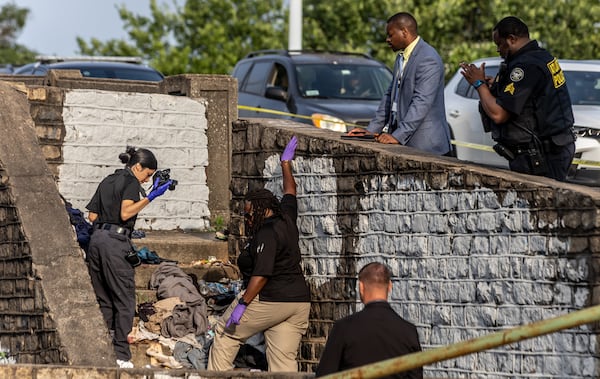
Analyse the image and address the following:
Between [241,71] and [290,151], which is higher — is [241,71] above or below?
above

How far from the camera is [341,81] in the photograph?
17.8 m

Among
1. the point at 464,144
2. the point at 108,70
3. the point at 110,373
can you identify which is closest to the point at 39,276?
the point at 110,373

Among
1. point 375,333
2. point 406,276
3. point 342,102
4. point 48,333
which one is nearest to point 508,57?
point 406,276

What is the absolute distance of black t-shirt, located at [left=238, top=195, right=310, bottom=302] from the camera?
33.0ft

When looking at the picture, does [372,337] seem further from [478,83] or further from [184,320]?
[184,320]

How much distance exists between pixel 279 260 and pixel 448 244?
1.31m

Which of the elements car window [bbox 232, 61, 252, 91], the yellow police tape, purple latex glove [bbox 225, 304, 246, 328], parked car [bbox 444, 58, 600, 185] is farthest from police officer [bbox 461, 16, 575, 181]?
car window [bbox 232, 61, 252, 91]

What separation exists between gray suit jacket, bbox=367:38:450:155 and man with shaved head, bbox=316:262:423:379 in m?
3.53

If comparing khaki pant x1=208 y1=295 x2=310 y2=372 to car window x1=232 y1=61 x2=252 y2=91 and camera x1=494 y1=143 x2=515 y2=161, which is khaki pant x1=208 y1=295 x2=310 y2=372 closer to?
camera x1=494 y1=143 x2=515 y2=161

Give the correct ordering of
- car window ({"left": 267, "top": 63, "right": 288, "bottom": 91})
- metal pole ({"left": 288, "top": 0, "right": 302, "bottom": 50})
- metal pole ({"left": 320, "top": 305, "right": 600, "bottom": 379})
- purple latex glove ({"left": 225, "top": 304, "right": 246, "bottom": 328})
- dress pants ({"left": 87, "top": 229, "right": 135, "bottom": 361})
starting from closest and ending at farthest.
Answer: metal pole ({"left": 320, "top": 305, "right": 600, "bottom": 379})
purple latex glove ({"left": 225, "top": 304, "right": 246, "bottom": 328})
dress pants ({"left": 87, "top": 229, "right": 135, "bottom": 361})
car window ({"left": 267, "top": 63, "right": 288, "bottom": 91})
metal pole ({"left": 288, "top": 0, "right": 302, "bottom": 50})

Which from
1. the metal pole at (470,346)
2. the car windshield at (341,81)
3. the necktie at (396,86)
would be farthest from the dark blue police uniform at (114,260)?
the car windshield at (341,81)

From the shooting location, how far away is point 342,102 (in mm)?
17109

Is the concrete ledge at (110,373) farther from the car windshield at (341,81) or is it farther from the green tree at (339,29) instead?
the green tree at (339,29)

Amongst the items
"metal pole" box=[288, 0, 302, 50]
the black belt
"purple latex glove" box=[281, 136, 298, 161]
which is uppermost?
"metal pole" box=[288, 0, 302, 50]
